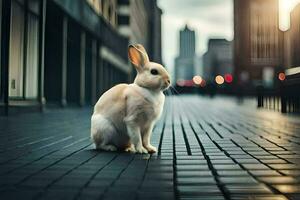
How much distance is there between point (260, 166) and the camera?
4.54m

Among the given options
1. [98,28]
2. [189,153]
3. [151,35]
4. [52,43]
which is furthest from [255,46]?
[189,153]

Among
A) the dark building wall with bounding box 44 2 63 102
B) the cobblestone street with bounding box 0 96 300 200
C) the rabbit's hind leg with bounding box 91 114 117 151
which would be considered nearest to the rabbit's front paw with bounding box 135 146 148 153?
the cobblestone street with bounding box 0 96 300 200

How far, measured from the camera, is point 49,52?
18.9m

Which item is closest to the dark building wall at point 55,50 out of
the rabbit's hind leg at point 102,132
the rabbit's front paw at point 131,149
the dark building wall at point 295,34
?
the rabbit's hind leg at point 102,132

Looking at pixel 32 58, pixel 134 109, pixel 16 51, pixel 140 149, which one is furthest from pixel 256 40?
pixel 134 109

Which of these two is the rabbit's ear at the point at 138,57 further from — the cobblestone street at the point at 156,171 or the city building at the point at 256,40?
the city building at the point at 256,40

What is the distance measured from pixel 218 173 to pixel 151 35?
127772 mm

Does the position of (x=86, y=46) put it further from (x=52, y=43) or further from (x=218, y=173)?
(x=218, y=173)

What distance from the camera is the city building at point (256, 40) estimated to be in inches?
4045

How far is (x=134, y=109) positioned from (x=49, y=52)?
14457mm

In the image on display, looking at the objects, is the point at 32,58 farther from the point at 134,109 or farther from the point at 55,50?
the point at 134,109

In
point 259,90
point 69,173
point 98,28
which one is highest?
point 98,28

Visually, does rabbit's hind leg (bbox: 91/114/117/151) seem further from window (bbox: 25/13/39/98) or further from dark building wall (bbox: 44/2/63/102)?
dark building wall (bbox: 44/2/63/102)

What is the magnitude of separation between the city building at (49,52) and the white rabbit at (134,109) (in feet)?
25.1
